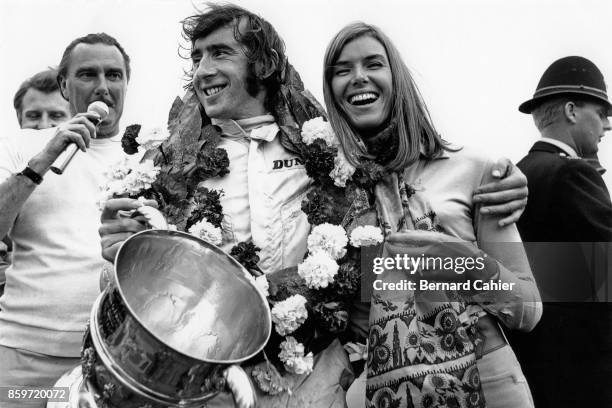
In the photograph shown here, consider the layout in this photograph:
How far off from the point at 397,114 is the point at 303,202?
0.53 metres

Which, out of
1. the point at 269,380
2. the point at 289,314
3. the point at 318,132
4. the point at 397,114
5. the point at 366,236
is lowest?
the point at 269,380

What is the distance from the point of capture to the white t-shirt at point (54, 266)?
407 cm

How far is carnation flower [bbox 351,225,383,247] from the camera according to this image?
141 inches

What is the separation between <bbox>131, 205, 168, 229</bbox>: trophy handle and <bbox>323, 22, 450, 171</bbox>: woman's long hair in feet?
2.70

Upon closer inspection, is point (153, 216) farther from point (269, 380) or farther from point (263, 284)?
point (269, 380)

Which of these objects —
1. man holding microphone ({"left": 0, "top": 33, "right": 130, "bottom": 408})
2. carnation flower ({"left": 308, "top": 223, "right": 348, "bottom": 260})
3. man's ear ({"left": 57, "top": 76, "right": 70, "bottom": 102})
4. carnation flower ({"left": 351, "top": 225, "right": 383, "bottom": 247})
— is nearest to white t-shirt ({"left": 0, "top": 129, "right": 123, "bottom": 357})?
man holding microphone ({"left": 0, "top": 33, "right": 130, "bottom": 408})

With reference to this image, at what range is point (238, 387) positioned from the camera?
119 inches

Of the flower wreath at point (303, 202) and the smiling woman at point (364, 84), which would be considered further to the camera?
the smiling woman at point (364, 84)

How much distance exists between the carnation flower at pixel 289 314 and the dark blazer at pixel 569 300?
103 cm

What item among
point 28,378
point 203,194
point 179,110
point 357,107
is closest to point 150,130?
point 179,110

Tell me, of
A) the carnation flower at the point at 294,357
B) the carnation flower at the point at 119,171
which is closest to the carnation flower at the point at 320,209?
the carnation flower at the point at 294,357

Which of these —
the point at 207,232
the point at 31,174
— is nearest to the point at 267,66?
the point at 207,232

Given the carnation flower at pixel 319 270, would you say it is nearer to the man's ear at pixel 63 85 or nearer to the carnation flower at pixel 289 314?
the carnation flower at pixel 289 314

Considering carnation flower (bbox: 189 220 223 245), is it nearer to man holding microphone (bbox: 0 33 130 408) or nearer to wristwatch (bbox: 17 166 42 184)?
man holding microphone (bbox: 0 33 130 408)
